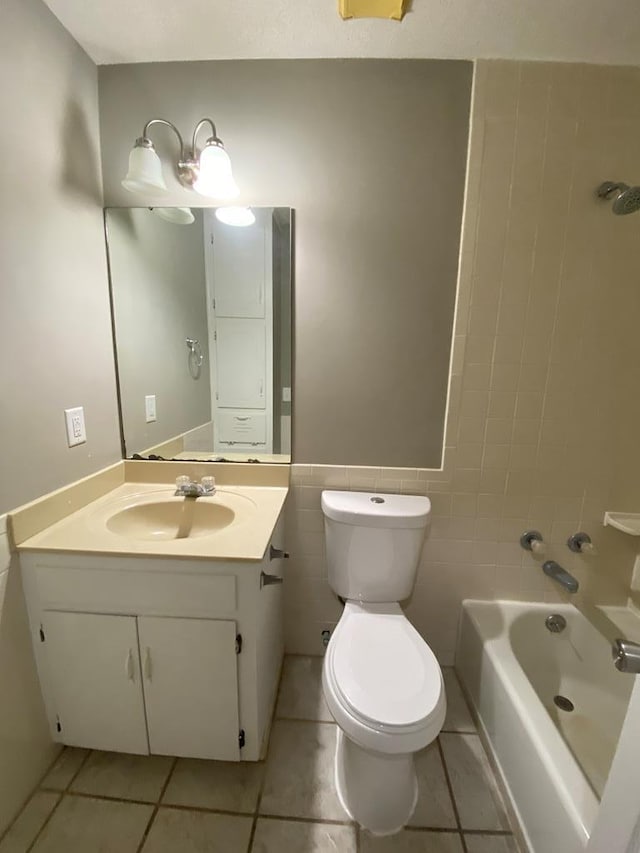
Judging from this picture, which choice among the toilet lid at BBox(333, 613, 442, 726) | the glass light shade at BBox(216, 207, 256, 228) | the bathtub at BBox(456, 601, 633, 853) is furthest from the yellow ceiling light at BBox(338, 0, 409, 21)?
the bathtub at BBox(456, 601, 633, 853)

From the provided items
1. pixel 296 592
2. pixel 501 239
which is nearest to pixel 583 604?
pixel 296 592

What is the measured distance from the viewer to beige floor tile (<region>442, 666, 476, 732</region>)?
131 centimetres

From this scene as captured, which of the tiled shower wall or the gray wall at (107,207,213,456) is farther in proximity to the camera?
the gray wall at (107,207,213,456)

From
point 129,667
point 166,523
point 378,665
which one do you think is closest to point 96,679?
point 129,667

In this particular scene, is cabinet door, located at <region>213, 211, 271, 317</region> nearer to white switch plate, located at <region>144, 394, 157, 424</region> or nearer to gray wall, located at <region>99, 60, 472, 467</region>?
gray wall, located at <region>99, 60, 472, 467</region>

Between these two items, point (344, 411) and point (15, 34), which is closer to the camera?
point (15, 34)

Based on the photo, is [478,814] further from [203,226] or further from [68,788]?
[203,226]

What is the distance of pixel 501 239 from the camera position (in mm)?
1259

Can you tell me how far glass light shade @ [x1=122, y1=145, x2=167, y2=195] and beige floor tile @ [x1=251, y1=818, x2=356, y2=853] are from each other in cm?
188

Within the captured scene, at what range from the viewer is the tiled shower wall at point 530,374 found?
1196 mm

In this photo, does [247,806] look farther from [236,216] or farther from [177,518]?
[236,216]

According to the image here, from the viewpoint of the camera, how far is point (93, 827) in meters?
1.01

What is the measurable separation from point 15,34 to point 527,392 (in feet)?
5.95

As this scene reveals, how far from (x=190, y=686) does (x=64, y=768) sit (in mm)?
550
